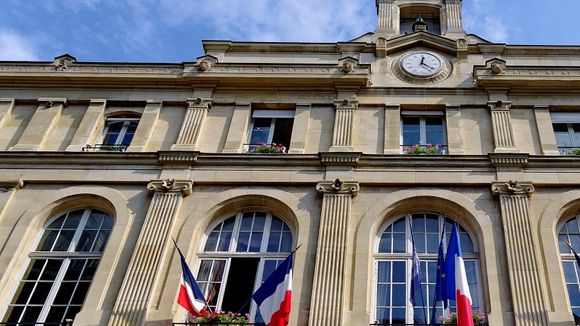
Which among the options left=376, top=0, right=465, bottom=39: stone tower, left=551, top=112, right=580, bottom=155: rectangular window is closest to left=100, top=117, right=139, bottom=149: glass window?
left=376, top=0, right=465, bottom=39: stone tower

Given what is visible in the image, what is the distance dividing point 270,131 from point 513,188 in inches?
268

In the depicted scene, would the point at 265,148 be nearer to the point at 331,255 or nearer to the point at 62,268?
the point at 331,255

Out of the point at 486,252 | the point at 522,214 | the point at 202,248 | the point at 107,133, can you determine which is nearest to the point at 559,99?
the point at 522,214

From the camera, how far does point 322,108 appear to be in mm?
18375

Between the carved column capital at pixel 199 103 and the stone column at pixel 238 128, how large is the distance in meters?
0.81

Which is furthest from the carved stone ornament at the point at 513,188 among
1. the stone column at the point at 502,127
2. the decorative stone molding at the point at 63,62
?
the decorative stone molding at the point at 63,62

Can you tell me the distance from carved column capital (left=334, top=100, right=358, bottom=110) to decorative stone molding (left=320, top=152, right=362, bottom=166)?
2.10m

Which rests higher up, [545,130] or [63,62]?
[63,62]

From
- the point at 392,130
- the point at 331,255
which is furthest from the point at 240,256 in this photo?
the point at 392,130

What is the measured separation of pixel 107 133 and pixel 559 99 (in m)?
13.0

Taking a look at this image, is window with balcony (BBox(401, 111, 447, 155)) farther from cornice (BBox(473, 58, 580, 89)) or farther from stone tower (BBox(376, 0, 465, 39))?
stone tower (BBox(376, 0, 465, 39))

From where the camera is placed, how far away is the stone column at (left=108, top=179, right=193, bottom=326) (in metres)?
13.5

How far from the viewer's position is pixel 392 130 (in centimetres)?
1767

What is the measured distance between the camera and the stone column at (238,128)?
17.5 m
